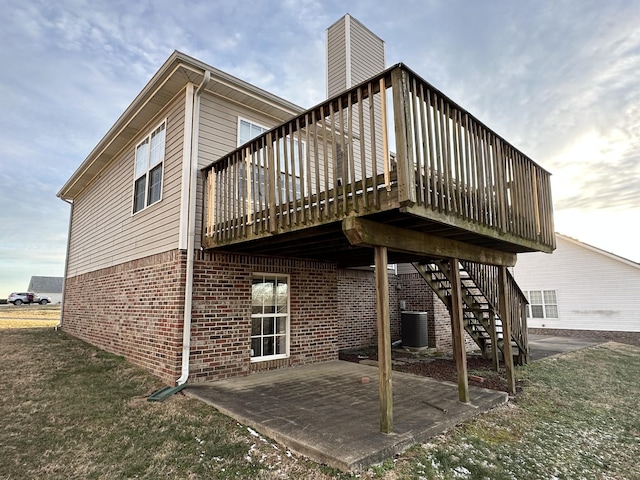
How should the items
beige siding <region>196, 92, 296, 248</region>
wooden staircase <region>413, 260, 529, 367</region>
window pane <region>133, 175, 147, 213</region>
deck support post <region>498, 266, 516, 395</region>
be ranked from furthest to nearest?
1. window pane <region>133, 175, 147, 213</region>
2. wooden staircase <region>413, 260, 529, 367</region>
3. beige siding <region>196, 92, 296, 248</region>
4. deck support post <region>498, 266, 516, 395</region>

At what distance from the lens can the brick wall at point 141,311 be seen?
5887 mm

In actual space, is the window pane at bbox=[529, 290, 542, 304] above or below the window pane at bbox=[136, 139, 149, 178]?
below

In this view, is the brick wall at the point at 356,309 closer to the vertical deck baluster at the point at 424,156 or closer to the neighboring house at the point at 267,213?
the neighboring house at the point at 267,213

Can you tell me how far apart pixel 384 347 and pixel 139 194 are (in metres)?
6.90

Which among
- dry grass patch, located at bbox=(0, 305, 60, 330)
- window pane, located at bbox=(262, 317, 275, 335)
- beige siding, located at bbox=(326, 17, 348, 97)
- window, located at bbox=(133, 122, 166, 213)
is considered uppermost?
beige siding, located at bbox=(326, 17, 348, 97)

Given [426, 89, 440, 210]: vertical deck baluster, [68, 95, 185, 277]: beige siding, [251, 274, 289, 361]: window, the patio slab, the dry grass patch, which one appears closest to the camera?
the patio slab

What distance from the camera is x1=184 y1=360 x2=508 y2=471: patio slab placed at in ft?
11.0

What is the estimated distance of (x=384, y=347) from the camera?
3.83 metres

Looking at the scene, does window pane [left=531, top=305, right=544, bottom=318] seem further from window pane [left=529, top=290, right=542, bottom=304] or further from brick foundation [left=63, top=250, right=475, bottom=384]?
brick foundation [left=63, top=250, right=475, bottom=384]

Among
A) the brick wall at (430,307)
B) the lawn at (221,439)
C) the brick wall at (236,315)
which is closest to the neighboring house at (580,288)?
the brick wall at (430,307)

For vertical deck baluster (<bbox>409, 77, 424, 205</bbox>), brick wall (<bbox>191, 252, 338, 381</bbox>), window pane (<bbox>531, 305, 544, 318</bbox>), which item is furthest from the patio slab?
window pane (<bbox>531, 305, 544, 318</bbox>)

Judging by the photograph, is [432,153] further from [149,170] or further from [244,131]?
[149,170]

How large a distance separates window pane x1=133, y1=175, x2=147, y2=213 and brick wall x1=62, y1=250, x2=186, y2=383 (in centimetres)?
129

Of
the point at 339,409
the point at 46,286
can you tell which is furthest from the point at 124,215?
Result: the point at 46,286
